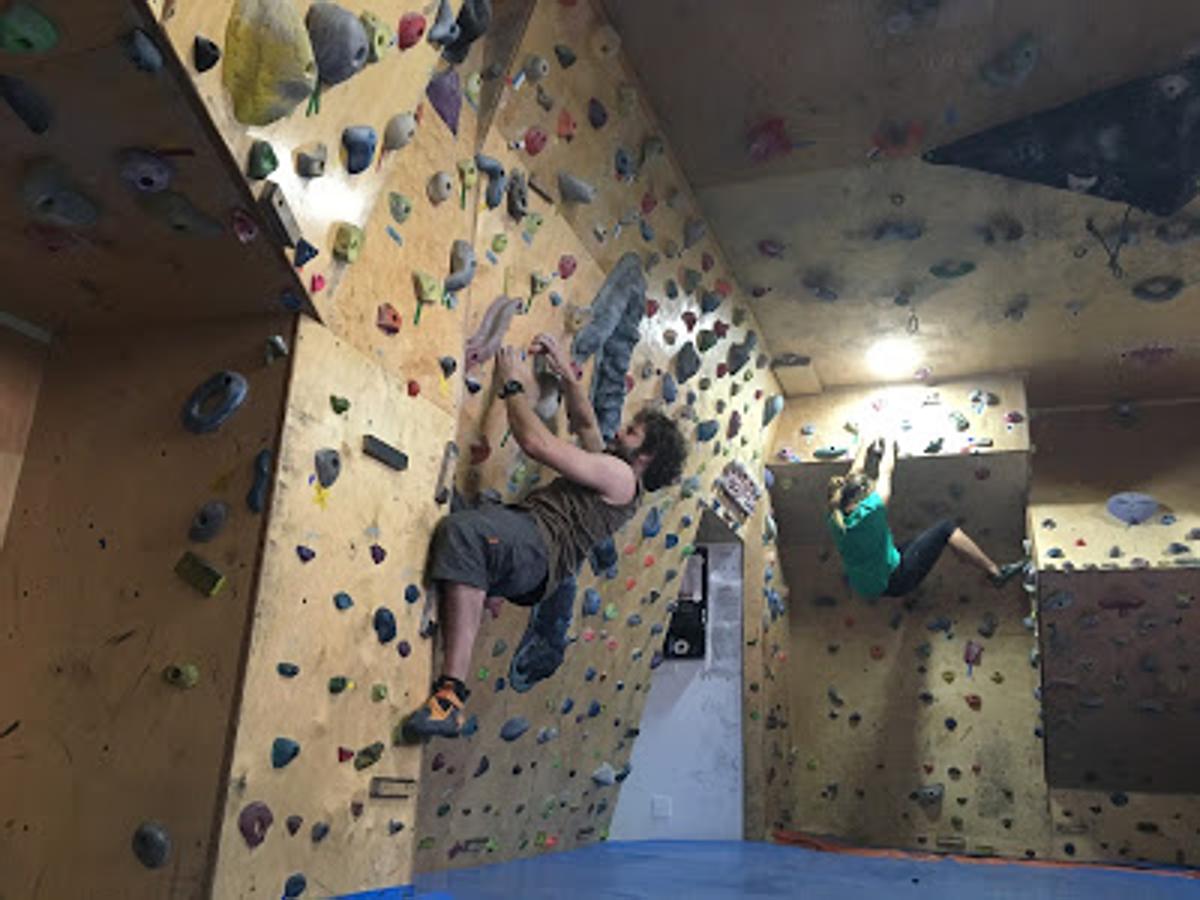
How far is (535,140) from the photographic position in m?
2.62

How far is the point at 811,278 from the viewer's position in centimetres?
436

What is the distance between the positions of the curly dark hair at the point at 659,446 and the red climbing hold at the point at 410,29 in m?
1.26

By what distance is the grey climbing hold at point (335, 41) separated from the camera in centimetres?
160

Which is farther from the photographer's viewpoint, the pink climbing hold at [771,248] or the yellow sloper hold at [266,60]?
the pink climbing hold at [771,248]

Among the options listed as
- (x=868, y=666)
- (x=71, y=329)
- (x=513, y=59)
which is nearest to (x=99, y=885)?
(x=71, y=329)

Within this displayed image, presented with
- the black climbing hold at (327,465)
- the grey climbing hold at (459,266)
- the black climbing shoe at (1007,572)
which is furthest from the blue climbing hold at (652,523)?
the black climbing shoe at (1007,572)

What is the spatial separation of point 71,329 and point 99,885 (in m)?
0.99

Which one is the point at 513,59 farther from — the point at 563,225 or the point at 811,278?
the point at 811,278

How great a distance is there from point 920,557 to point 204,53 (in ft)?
15.0

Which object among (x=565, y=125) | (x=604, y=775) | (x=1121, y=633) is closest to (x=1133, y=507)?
(x=1121, y=633)

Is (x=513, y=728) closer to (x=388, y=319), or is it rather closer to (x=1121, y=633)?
(x=388, y=319)

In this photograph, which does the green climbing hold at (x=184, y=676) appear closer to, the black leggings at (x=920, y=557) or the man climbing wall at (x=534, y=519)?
the man climbing wall at (x=534, y=519)

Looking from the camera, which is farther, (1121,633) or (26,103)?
(1121,633)

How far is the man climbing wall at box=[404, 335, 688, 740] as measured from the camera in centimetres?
220
